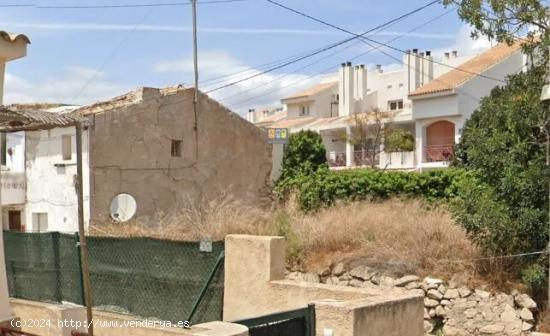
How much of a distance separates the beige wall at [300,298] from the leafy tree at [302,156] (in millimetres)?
15286

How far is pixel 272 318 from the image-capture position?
622cm

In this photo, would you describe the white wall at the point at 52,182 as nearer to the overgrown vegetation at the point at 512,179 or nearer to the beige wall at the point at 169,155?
the beige wall at the point at 169,155

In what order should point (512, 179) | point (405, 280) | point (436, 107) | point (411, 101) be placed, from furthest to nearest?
point (411, 101) → point (436, 107) → point (405, 280) → point (512, 179)

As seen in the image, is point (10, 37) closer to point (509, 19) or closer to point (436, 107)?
point (509, 19)

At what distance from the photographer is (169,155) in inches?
857

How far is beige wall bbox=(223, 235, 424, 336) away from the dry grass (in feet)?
13.2

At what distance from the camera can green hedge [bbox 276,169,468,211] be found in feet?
68.4

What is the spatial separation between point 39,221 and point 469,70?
84.2ft

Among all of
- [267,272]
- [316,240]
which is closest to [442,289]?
[316,240]

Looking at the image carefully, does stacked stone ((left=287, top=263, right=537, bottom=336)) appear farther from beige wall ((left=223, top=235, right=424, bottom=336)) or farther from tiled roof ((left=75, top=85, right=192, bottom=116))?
tiled roof ((left=75, top=85, right=192, bottom=116))

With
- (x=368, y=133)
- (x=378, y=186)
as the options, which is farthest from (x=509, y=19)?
(x=368, y=133)

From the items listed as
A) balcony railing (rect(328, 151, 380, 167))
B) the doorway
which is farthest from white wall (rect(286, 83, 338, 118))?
the doorway

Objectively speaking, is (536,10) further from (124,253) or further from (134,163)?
(134,163)

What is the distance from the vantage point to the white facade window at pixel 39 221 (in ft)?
70.5
